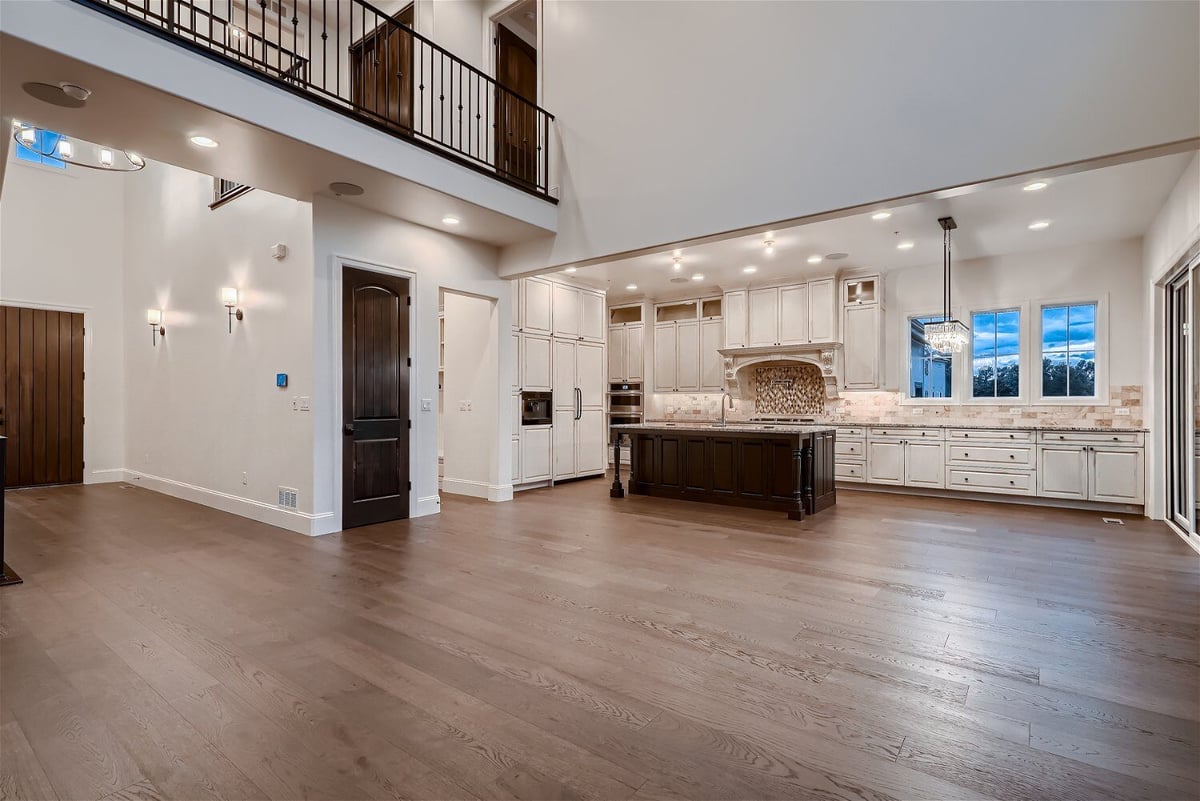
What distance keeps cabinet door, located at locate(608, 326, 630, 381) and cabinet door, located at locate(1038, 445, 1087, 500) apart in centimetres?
595

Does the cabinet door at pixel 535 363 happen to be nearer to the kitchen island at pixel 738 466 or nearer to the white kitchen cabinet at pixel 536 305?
the white kitchen cabinet at pixel 536 305

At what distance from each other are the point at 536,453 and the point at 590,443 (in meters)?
1.24

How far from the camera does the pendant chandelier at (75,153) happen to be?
699 centimetres

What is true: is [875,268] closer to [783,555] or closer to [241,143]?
[783,555]

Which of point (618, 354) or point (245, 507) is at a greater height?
point (618, 354)

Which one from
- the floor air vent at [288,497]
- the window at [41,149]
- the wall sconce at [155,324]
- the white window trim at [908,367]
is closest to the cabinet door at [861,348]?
the white window trim at [908,367]

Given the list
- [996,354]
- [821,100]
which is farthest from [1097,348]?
[821,100]

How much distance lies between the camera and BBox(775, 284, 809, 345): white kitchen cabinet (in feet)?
27.3

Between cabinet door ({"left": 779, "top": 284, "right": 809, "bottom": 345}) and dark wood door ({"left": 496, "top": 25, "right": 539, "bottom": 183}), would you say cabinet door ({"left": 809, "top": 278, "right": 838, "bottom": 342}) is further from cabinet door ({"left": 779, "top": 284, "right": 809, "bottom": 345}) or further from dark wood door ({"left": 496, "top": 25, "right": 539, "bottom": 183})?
dark wood door ({"left": 496, "top": 25, "right": 539, "bottom": 183})

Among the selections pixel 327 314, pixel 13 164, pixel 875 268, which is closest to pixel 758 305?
pixel 875 268

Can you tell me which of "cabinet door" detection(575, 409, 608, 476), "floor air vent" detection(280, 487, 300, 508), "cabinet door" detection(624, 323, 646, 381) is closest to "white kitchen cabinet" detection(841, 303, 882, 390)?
"cabinet door" detection(624, 323, 646, 381)

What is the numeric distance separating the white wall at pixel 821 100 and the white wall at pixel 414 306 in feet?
2.68

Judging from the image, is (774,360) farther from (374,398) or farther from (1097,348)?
(374,398)

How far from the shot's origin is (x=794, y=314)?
8.42 metres
